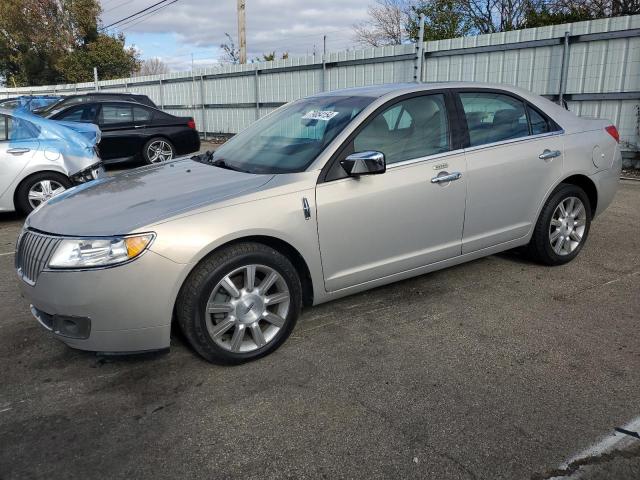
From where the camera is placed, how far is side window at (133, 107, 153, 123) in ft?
37.5

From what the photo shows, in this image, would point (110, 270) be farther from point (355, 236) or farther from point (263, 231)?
point (355, 236)

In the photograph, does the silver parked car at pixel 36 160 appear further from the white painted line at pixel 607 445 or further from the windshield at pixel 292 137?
the white painted line at pixel 607 445

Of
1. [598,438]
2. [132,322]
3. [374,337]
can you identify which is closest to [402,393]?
[374,337]

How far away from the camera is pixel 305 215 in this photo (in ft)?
10.9

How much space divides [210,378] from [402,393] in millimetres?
1072

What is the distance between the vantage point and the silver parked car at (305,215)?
9.53 feet

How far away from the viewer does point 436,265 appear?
4.04 m

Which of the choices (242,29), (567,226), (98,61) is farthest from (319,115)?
(98,61)

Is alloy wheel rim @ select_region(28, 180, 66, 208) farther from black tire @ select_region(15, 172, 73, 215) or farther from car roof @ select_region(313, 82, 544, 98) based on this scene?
car roof @ select_region(313, 82, 544, 98)

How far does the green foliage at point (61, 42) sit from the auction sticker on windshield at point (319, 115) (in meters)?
38.9

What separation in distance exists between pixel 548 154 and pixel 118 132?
9079 mm

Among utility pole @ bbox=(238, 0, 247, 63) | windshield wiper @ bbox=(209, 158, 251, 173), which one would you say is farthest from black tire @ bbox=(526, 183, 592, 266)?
utility pole @ bbox=(238, 0, 247, 63)

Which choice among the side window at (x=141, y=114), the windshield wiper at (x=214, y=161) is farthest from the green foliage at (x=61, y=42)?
the windshield wiper at (x=214, y=161)

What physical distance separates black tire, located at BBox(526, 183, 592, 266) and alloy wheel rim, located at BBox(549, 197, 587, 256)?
0.03m
